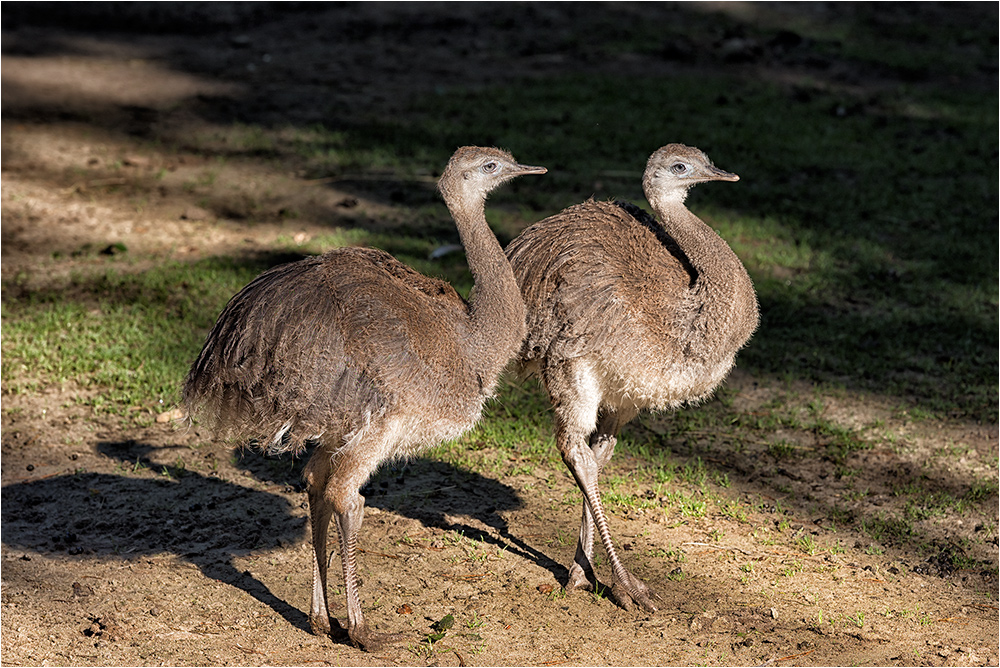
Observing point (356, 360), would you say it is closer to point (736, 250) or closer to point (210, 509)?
point (210, 509)

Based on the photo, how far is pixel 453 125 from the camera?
38.2 feet

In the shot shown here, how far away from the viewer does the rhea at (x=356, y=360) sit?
433cm

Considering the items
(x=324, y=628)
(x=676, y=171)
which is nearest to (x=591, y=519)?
(x=324, y=628)

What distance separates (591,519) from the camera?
530cm

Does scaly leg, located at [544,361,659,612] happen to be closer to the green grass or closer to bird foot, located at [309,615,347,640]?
the green grass

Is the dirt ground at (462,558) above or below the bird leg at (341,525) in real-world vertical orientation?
below

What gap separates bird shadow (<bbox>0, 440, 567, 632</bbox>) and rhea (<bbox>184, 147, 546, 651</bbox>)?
83 cm

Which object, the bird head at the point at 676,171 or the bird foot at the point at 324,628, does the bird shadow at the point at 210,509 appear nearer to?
the bird foot at the point at 324,628

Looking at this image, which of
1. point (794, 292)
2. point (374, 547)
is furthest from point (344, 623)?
point (794, 292)

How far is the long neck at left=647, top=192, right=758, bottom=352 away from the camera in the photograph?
4.99m

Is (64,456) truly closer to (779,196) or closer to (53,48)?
(779,196)

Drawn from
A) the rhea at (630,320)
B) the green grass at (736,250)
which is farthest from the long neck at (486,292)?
the green grass at (736,250)

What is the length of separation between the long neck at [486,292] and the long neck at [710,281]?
3.12 feet

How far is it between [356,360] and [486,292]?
0.66m
